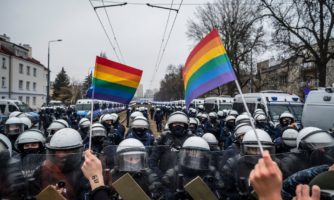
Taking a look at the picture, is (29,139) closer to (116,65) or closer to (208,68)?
(116,65)

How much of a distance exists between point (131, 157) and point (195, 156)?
0.65 m

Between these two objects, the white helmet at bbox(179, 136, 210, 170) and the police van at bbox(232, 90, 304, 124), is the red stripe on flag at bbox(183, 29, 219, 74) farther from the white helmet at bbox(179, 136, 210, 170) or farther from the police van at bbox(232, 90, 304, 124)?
the police van at bbox(232, 90, 304, 124)

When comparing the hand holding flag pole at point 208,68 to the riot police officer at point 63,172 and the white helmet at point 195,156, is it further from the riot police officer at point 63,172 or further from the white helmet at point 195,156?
the riot police officer at point 63,172

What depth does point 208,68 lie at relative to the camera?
349 cm

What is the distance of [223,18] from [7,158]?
107 feet

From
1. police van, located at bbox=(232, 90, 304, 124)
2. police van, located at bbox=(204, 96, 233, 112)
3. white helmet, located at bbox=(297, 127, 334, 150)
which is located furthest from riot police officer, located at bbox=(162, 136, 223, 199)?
police van, located at bbox=(204, 96, 233, 112)

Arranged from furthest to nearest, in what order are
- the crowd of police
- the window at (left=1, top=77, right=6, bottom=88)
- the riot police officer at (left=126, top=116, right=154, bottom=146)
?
1. the window at (left=1, top=77, right=6, bottom=88)
2. the riot police officer at (left=126, top=116, right=154, bottom=146)
3. the crowd of police

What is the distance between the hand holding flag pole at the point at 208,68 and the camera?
3.14m

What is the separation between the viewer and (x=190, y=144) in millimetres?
3678

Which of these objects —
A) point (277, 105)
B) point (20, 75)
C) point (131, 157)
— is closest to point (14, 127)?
point (131, 157)

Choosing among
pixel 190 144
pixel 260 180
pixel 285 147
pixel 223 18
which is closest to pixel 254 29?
pixel 223 18

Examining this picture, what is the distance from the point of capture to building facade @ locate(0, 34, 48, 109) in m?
44.5

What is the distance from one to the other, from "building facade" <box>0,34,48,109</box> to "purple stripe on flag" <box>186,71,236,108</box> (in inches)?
1732

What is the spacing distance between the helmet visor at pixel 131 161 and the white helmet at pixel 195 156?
411mm
